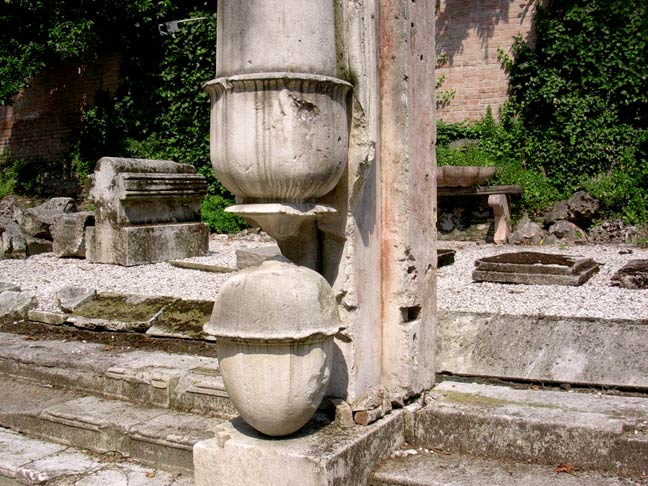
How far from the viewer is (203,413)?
368cm

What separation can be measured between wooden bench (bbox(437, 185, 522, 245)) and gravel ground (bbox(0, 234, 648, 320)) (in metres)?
0.80

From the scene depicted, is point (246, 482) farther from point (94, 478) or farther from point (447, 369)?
point (447, 369)

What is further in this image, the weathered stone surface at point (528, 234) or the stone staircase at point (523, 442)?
the weathered stone surface at point (528, 234)

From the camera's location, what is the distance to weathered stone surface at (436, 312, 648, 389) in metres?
3.36

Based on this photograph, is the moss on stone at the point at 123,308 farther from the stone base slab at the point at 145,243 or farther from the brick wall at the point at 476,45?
the brick wall at the point at 476,45

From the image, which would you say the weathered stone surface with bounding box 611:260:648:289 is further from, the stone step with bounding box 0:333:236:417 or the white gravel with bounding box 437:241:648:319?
the stone step with bounding box 0:333:236:417

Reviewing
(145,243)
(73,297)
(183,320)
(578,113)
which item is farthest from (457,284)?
(578,113)

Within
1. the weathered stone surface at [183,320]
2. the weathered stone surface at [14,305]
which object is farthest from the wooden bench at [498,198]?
the weathered stone surface at [14,305]

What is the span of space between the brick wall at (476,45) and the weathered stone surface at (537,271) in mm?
6374

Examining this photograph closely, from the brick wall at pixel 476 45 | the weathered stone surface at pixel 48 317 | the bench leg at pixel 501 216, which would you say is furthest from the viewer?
the brick wall at pixel 476 45

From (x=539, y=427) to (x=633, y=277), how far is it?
4.33 meters

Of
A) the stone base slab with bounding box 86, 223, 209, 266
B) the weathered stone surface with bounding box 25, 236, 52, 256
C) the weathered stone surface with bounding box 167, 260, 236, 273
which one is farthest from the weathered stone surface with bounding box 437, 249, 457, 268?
the weathered stone surface with bounding box 25, 236, 52, 256

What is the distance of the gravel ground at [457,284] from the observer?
5914mm

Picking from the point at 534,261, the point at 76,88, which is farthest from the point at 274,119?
the point at 76,88
